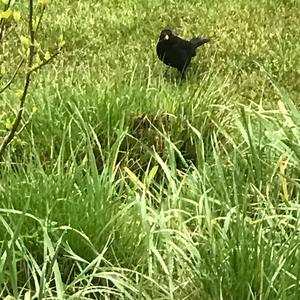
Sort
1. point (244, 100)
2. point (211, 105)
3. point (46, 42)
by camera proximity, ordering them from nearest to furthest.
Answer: point (211, 105) < point (244, 100) < point (46, 42)

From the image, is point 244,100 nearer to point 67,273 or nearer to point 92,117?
point 92,117

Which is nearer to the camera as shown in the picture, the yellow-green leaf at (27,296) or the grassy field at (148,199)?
the yellow-green leaf at (27,296)

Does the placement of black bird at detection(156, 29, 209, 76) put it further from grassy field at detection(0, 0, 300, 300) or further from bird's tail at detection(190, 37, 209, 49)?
grassy field at detection(0, 0, 300, 300)

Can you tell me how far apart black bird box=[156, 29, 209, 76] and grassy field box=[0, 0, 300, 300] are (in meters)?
0.63

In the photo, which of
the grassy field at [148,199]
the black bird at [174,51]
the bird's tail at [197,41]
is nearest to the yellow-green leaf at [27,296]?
the grassy field at [148,199]

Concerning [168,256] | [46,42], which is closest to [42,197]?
[168,256]

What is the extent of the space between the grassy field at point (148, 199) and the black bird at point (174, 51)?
0.63 meters

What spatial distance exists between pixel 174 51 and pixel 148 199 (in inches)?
105

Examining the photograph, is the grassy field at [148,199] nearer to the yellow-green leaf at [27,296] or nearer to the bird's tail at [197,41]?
the yellow-green leaf at [27,296]

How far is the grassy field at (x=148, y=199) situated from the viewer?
2764mm

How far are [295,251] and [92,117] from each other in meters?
1.72

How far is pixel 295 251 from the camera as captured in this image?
9.05 feet

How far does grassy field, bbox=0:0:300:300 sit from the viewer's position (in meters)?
2.76

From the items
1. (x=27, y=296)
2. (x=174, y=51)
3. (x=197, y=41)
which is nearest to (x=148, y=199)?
(x=27, y=296)
